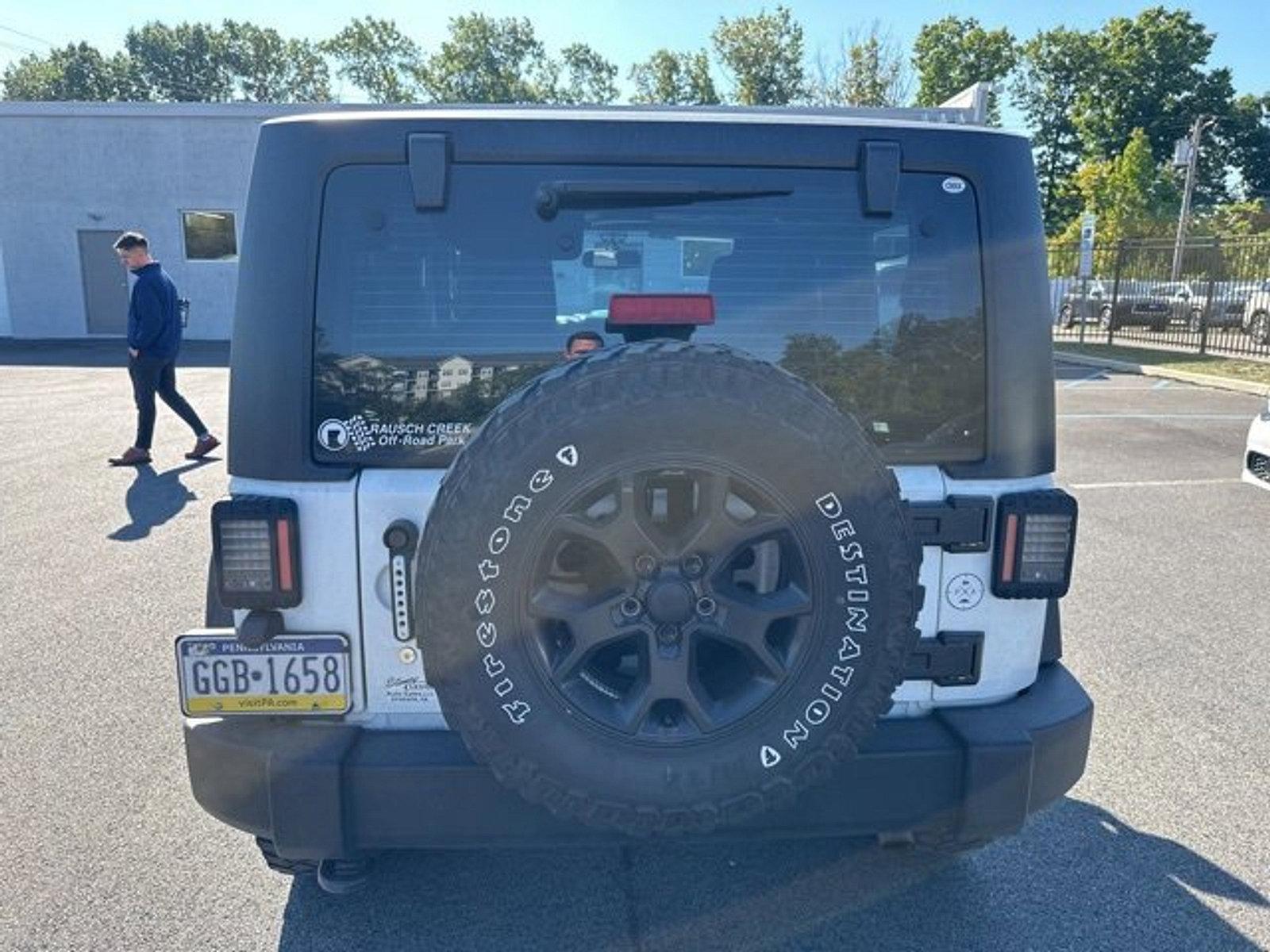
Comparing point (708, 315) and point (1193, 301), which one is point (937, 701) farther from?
point (1193, 301)

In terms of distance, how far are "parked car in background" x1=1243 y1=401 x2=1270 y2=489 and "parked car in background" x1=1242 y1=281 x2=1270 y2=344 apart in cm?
1515

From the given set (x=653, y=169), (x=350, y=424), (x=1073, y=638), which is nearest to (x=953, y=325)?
(x=653, y=169)

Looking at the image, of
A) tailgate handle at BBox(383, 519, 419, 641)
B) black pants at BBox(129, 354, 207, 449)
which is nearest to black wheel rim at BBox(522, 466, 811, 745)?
tailgate handle at BBox(383, 519, 419, 641)

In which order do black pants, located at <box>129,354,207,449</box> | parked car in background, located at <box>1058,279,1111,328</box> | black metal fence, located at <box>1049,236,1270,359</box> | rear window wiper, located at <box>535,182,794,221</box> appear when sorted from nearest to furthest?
rear window wiper, located at <box>535,182,794,221</box> < black pants, located at <box>129,354,207,449</box> < black metal fence, located at <box>1049,236,1270,359</box> < parked car in background, located at <box>1058,279,1111,328</box>

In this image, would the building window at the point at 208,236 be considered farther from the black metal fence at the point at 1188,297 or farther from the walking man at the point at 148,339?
the black metal fence at the point at 1188,297

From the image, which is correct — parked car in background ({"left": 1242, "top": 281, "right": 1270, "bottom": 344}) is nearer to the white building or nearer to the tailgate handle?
the tailgate handle

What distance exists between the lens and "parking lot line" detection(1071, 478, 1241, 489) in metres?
7.77

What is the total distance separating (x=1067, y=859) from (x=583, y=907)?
4.86ft

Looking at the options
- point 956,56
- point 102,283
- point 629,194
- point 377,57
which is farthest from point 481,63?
point 629,194

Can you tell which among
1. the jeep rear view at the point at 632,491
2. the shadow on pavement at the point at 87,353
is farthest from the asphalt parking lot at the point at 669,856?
the shadow on pavement at the point at 87,353

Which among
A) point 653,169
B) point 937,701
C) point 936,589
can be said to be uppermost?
point 653,169

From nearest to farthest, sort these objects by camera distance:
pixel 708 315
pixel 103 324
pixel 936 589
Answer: pixel 708 315
pixel 936 589
pixel 103 324

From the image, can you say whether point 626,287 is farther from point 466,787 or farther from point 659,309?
point 466,787

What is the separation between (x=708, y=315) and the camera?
6.48ft
